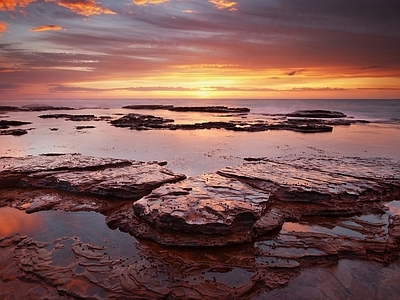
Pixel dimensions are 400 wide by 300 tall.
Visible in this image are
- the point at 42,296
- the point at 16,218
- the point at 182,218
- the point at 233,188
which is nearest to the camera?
the point at 42,296

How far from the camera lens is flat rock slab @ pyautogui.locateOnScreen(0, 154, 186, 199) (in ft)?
34.1

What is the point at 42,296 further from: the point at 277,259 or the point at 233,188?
the point at 233,188

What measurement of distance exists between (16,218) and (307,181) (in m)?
10.0

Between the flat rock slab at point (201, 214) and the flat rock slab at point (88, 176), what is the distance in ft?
5.37

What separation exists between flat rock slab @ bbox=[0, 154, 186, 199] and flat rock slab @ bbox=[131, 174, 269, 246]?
5.37 ft

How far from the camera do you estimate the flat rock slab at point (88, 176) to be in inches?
409

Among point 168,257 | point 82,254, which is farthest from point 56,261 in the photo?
point 168,257

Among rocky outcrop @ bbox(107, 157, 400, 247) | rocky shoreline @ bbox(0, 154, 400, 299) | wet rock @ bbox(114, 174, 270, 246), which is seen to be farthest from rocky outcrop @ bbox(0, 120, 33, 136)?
wet rock @ bbox(114, 174, 270, 246)

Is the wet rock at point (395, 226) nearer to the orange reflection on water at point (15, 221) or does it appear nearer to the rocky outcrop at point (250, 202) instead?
the rocky outcrop at point (250, 202)

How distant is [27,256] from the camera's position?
6.85 m

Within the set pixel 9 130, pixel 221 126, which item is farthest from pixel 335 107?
pixel 9 130

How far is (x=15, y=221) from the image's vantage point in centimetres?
866

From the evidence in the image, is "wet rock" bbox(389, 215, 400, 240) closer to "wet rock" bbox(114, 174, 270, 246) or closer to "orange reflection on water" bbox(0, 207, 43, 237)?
"wet rock" bbox(114, 174, 270, 246)

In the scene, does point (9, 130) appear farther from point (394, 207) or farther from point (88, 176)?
point (394, 207)
